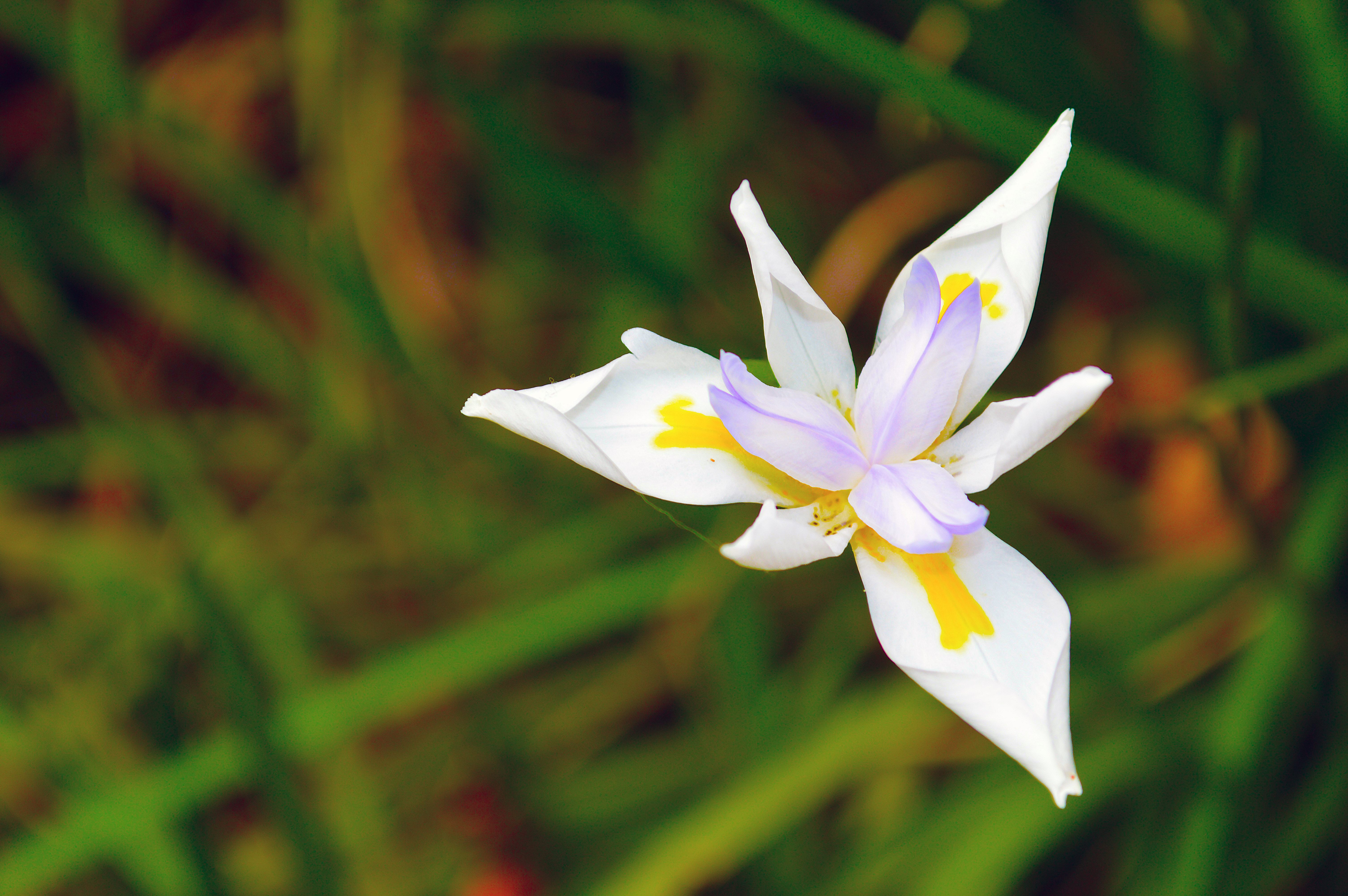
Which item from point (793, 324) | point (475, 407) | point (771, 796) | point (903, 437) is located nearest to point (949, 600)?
point (903, 437)

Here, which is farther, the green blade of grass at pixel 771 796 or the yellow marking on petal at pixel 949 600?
the green blade of grass at pixel 771 796

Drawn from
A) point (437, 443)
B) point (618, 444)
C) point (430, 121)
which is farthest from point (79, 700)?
point (618, 444)

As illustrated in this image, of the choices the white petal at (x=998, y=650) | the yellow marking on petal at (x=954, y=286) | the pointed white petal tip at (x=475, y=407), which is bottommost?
the white petal at (x=998, y=650)

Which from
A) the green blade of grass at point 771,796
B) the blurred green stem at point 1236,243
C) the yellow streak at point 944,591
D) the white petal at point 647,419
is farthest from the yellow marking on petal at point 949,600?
the green blade of grass at point 771,796

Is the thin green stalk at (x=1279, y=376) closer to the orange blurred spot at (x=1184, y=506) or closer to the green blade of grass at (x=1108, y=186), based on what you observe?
the green blade of grass at (x=1108, y=186)

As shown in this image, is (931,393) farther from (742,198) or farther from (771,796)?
(771,796)

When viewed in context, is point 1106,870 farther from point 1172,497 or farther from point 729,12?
point 729,12

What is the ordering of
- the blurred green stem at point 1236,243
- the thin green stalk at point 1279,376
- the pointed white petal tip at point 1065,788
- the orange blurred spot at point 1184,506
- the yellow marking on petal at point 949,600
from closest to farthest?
the pointed white petal tip at point 1065,788
the yellow marking on petal at point 949,600
the blurred green stem at point 1236,243
the thin green stalk at point 1279,376
the orange blurred spot at point 1184,506
